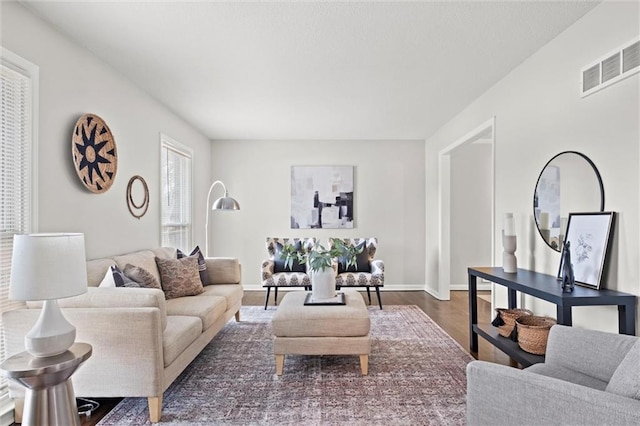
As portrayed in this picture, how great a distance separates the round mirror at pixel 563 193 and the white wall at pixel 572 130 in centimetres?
7

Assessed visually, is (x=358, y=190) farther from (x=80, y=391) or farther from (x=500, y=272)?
(x=80, y=391)

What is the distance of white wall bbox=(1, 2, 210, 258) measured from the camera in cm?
238

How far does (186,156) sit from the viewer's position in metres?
5.09

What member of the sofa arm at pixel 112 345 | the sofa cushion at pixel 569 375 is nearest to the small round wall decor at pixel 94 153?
the sofa arm at pixel 112 345

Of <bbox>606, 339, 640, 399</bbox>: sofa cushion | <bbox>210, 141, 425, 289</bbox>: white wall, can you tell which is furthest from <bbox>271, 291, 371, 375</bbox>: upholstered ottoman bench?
<bbox>210, 141, 425, 289</bbox>: white wall

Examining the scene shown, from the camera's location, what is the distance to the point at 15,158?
2199 mm

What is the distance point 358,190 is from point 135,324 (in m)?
4.48

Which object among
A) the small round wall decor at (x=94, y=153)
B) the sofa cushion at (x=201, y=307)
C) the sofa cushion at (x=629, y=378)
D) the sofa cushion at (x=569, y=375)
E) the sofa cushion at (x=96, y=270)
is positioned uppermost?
the small round wall decor at (x=94, y=153)

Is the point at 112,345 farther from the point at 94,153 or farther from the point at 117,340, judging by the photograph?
the point at 94,153

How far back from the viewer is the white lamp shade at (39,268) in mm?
1674

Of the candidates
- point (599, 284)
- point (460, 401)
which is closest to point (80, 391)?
point (460, 401)

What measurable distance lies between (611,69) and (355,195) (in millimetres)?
4102

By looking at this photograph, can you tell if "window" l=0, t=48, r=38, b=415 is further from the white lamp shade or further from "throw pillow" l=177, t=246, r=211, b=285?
"throw pillow" l=177, t=246, r=211, b=285

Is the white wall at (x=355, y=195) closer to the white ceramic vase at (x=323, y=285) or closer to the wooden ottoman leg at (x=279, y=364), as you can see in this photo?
the white ceramic vase at (x=323, y=285)
